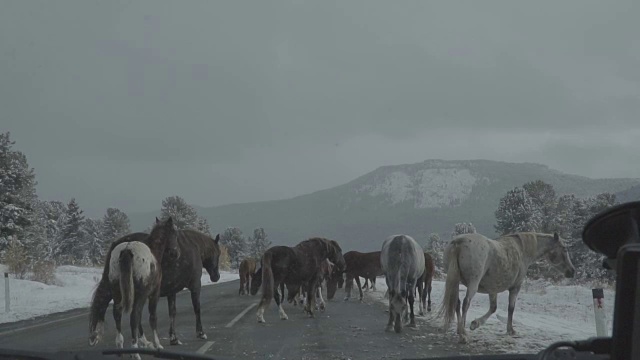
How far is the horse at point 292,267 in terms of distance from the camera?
545 inches

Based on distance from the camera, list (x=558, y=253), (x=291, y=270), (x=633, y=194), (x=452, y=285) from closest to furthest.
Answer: (x=633, y=194) < (x=452, y=285) < (x=558, y=253) < (x=291, y=270)

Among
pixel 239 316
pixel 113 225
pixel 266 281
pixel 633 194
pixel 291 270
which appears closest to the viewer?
pixel 633 194

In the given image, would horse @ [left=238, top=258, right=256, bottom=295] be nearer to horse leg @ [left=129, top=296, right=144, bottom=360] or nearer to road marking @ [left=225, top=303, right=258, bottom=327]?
road marking @ [left=225, top=303, right=258, bottom=327]

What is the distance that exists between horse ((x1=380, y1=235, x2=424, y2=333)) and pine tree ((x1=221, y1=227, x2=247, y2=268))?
9632cm

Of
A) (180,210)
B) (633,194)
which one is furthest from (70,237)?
(633,194)

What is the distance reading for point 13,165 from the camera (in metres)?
38.6

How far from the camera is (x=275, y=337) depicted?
10422 millimetres

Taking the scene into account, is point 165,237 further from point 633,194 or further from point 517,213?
point 517,213

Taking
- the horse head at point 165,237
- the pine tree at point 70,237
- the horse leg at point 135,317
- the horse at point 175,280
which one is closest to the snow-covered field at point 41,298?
the horse at point 175,280

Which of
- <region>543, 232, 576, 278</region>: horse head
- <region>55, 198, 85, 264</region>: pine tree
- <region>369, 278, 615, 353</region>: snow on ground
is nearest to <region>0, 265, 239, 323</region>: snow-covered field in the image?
<region>369, 278, 615, 353</region>: snow on ground

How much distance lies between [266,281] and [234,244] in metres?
96.3

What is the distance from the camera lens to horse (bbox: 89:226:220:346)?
880cm

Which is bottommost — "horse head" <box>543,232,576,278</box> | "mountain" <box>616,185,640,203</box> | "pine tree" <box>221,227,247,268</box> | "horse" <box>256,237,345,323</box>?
"pine tree" <box>221,227,247,268</box>

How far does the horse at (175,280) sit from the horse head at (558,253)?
24.3ft
